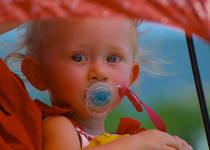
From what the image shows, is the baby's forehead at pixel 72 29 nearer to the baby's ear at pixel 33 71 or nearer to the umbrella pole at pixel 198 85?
the baby's ear at pixel 33 71

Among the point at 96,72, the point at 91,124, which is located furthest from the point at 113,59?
the point at 91,124

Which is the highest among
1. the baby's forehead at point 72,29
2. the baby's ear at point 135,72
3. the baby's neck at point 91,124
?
the baby's forehead at point 72,29

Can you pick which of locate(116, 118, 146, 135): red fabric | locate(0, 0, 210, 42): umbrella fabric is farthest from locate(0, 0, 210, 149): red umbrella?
locate(116, 118, 146, 135): red fabric

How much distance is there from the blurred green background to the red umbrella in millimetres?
398

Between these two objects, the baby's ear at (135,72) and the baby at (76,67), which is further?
the baby's ear at (135,72)

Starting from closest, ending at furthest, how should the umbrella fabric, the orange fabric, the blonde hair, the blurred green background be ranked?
the umbrella fabric
the orange fabric
the blonde hair
the blurred green background

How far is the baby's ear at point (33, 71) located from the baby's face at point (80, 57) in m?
0.02

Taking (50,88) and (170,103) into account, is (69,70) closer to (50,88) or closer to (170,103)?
(50,88)

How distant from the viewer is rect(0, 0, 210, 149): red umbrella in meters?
0.42

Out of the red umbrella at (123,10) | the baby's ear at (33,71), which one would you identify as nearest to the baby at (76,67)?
the baby's ear at (33,71)

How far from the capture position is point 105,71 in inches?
28.4

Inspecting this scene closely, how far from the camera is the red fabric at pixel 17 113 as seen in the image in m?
0.65

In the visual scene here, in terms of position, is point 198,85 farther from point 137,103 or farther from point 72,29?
Result: point 72,29

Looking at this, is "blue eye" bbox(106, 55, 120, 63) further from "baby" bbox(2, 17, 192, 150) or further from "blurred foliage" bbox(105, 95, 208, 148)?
"blurred foliage" bbox(105, 95, 208, 148)
